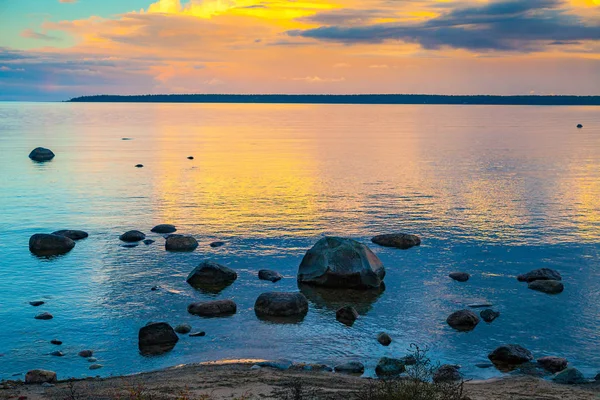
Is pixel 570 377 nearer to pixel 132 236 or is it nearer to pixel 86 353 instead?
pixel 86 353

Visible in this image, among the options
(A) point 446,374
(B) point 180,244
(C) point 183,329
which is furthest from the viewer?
(B) point 180,244

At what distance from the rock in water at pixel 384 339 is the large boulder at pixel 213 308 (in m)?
6.19

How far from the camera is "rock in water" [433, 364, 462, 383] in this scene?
65.0 ft

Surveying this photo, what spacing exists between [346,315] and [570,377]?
8.74 meters

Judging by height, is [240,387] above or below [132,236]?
above

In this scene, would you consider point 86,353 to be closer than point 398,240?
Yes

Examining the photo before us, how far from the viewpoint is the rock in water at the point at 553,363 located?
21.0 metres

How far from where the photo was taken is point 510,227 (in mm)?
41281

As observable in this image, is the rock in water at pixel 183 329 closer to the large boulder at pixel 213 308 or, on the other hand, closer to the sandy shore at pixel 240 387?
the large boulder at pixel 213 308

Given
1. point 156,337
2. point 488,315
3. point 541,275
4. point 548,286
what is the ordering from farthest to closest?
point 541,275 → point 548,286 → point 488,315 → point 156,337

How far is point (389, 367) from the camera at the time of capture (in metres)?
20.5

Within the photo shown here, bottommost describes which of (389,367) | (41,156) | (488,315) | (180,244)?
(41,156)

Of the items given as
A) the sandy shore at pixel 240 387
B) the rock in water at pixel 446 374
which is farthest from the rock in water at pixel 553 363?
the rock in water at pixel 446 374

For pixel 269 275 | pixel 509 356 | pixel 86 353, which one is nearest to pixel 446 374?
pixel 509 356
